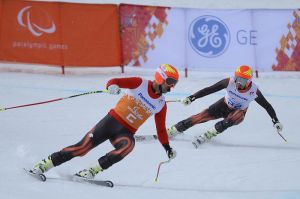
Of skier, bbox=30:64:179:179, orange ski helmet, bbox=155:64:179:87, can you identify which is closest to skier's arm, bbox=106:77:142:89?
skier, bbox=30:64:179:179

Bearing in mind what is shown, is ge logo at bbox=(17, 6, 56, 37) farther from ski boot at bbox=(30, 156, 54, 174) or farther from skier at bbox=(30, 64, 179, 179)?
ski boot at bbox=(30, 156, 54, 174)

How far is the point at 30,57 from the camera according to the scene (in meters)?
13.3

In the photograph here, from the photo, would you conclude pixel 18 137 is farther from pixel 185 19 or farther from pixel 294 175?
pixel 185 19

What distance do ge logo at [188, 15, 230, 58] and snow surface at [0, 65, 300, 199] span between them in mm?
1182

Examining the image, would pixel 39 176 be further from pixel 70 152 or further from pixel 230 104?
pixel 230 104

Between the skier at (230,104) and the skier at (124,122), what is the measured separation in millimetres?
2045

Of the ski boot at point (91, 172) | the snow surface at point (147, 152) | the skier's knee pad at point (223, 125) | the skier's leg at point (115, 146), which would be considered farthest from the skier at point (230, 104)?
the ski boot at point (91, 172)

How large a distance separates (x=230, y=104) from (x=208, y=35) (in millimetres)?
5023

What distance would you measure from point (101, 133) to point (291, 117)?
5760 millimetres

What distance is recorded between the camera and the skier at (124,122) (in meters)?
6.40

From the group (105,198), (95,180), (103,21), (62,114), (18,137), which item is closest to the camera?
(105,198)

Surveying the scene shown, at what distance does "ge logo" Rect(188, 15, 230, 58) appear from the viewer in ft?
45.1

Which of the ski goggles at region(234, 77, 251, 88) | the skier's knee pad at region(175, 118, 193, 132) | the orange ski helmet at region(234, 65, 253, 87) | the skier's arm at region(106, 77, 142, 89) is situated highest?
the skier's arm at region(106, 77, 142, 89)

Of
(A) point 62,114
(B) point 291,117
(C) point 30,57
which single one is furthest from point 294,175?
(C) point 30,57
